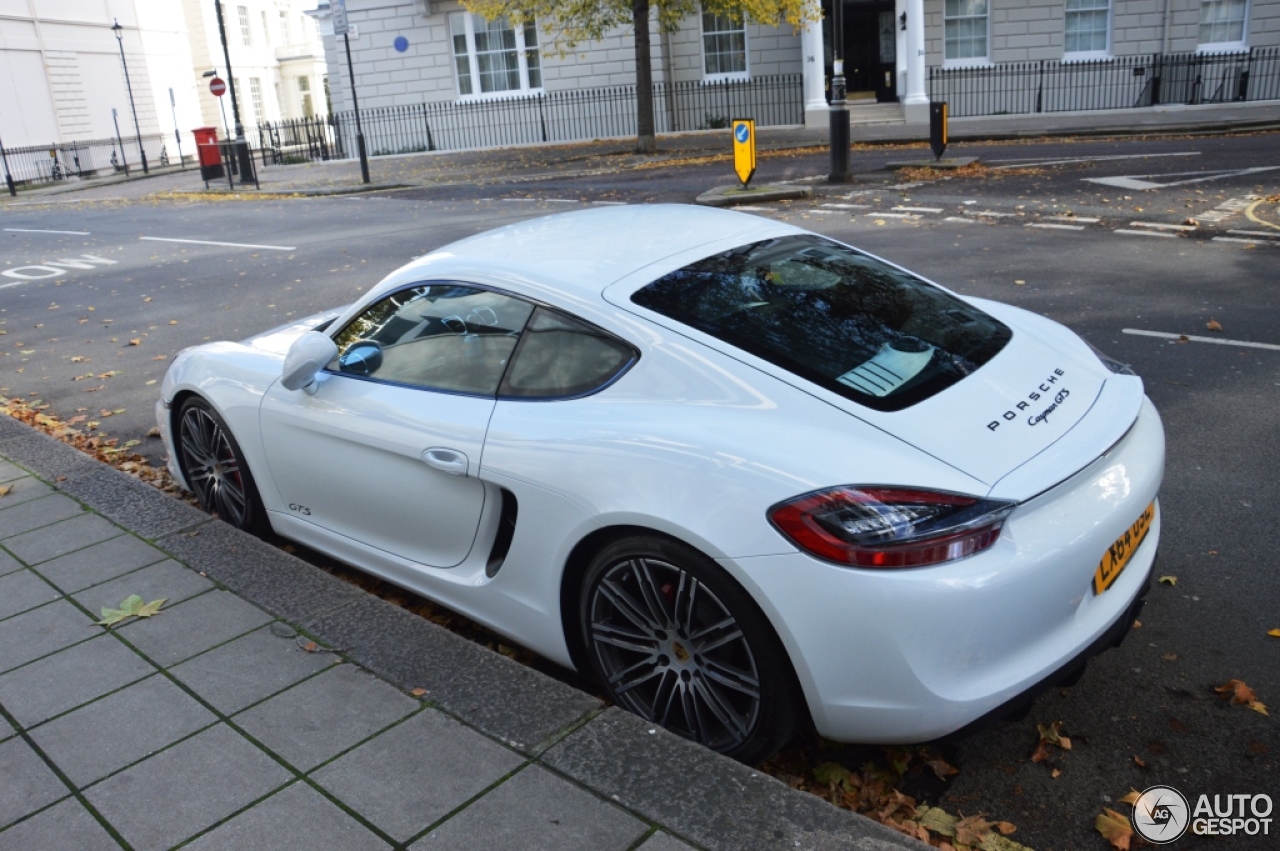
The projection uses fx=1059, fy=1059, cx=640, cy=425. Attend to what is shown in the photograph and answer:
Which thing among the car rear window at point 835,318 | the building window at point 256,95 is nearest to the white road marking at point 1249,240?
the car rear window at point 835,318

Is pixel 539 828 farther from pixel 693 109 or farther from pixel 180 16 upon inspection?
pixel 180 16

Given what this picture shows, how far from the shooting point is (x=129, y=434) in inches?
264

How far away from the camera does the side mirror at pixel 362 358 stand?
156 inches

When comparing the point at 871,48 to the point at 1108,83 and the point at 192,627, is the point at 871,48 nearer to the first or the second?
the point at 1108,83

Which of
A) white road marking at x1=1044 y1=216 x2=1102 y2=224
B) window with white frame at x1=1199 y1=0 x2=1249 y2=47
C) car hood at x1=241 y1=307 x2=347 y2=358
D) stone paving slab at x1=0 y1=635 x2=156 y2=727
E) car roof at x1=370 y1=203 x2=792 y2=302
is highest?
window with white frame at x1=1199 y1=0 x2=1249 y2=47

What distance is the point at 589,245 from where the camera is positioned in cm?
373

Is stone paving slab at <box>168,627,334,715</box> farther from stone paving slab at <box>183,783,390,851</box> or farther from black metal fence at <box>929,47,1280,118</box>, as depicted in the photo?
black metal fence at <box>929,47,1280,118</box>

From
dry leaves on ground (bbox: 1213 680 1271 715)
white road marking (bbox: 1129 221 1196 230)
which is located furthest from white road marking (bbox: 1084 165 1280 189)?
dry leaves on ground (bbox: 1213 680 1271 715)

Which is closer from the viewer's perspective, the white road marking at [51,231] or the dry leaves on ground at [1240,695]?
the dry leaves on ground at [1240,695]

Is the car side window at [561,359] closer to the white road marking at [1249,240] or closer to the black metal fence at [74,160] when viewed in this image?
the white road marking at [1249,240]

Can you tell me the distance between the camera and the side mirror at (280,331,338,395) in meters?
3.93

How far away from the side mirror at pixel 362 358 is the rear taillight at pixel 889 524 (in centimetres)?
191

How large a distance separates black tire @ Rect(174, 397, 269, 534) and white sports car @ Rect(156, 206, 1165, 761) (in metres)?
0.35

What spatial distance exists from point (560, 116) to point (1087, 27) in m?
14.5
